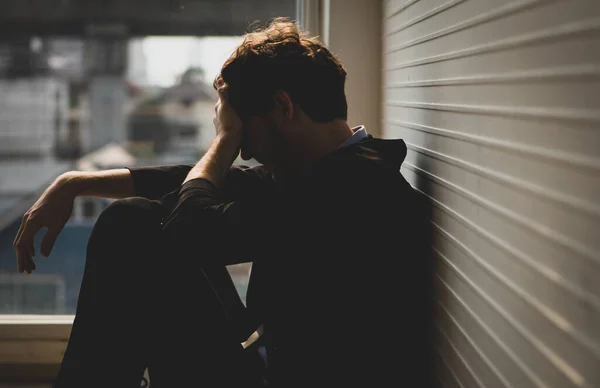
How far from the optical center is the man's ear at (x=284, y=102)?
156 cm

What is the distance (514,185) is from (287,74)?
701 millimetres

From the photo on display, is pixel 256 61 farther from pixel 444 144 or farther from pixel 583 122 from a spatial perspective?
pixel 583 122

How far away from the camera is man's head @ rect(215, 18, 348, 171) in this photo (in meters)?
1.56

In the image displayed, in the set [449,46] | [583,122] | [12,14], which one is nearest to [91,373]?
[449,46]

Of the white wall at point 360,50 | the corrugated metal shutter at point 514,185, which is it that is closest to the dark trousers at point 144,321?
the corrugated metal shutter at point 514,185

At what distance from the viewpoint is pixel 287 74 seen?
1.55 m

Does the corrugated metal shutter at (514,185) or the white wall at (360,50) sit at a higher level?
the white wall at (360,50)

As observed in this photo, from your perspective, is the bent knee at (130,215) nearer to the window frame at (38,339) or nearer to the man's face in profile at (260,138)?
the man's face in profile at (260,138)

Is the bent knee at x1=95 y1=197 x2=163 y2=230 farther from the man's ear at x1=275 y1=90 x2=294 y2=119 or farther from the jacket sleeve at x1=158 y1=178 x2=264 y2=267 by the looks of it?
the man's ear at x1=275 y1=90 x2=294 y2=119

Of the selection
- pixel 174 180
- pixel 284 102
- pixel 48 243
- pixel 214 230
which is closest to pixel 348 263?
pixel 214 230

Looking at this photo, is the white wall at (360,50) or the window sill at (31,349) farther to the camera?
the window sill at (31,349)

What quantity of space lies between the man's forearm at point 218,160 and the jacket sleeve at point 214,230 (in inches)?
4.7

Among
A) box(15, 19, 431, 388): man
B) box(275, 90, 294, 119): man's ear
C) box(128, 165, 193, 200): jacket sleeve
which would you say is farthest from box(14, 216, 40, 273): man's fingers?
box(275, 90, 294, 119): man's ear

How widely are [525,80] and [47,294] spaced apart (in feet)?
6.18
